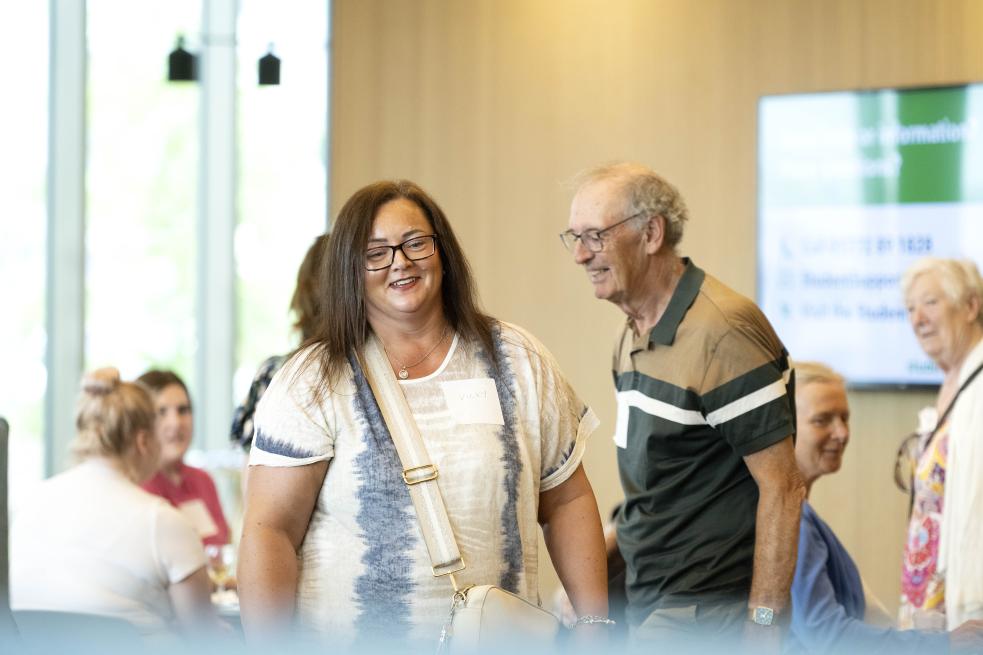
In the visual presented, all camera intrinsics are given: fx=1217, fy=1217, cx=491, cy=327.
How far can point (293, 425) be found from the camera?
1.98 metres

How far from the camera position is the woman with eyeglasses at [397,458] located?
6.40 ft

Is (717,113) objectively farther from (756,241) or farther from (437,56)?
(437,56)

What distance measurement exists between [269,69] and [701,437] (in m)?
2.86

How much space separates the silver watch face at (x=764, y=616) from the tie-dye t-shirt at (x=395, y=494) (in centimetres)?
60

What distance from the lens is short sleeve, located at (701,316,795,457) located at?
8.22 feet

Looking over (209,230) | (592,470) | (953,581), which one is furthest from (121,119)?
(953,581)

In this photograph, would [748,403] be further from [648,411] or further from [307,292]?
[307,292]

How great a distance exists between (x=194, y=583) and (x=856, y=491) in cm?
276

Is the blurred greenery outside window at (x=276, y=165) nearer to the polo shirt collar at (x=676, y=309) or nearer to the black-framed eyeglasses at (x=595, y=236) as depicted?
the black-framed eyeglasses at (x=595, y=236)

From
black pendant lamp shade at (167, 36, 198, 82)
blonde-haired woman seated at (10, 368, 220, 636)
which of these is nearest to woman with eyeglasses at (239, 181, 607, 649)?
blonde-haired woman seated at (10, 368, 220, 636)

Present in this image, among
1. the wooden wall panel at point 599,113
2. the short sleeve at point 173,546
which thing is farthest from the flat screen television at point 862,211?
the short sleeve at point 173,546

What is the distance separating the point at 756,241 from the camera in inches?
196

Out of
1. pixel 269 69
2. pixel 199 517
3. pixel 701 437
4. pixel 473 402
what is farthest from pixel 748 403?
pixel 269 69

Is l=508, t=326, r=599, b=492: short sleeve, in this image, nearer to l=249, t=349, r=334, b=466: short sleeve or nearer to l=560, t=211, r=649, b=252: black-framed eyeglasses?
l=249, t=349, r=334, b=466: short sleeve
